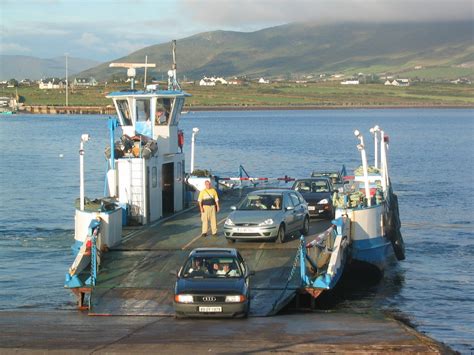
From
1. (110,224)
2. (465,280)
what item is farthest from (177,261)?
(465,280)

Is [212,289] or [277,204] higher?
[277,204]

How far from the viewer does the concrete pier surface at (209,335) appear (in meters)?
16.7

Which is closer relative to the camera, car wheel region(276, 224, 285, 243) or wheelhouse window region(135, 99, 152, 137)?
car wheel region(276, 224, 285, 243)

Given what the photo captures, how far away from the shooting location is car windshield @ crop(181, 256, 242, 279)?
19.8 m

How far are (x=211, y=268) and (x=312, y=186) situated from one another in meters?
14.6

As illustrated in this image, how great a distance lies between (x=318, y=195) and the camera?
32.5 meters

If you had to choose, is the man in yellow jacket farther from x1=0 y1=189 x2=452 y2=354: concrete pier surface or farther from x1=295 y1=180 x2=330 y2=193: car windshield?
x1=295 y1=180 x2=330 y2=193: car windshield

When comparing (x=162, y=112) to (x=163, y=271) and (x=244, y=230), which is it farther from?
(x=163, y=271)

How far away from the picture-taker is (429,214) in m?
48.2

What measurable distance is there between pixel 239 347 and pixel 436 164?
2694 inches

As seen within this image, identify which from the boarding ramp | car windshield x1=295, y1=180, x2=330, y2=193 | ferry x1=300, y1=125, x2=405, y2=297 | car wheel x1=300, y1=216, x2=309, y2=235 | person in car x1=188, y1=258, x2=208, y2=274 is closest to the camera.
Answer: person in car x1=188, y1=258, x2=208, y2=274

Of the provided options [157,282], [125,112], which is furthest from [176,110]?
[157,282]

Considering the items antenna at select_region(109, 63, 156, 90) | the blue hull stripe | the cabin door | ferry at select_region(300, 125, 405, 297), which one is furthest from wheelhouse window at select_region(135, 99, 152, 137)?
the blue hull stripe

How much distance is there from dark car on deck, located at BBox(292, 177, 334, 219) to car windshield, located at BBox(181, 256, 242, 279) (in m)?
11.7
